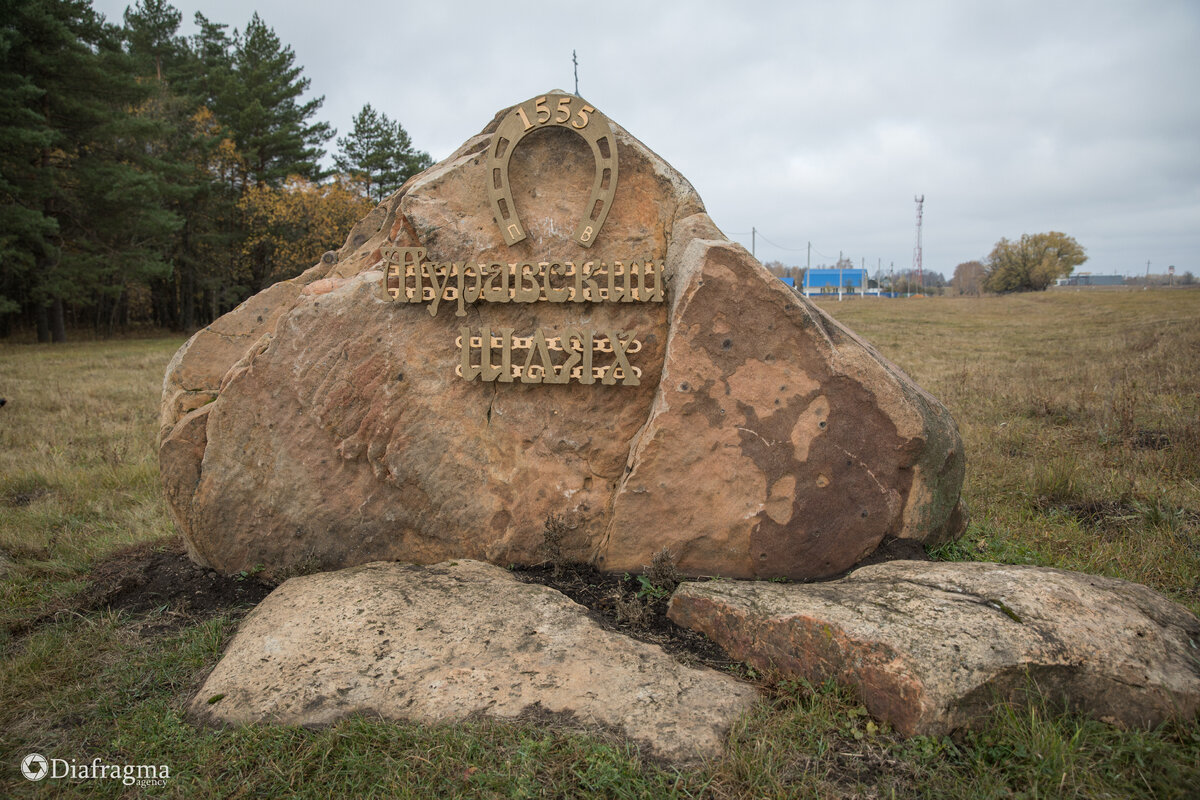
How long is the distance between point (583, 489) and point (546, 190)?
2083 mm

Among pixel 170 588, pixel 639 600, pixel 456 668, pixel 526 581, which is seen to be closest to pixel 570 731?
pixel 456 668

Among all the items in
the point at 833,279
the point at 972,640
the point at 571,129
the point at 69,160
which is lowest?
the point at 972,640

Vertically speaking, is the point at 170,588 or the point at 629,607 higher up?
the point at 629,607

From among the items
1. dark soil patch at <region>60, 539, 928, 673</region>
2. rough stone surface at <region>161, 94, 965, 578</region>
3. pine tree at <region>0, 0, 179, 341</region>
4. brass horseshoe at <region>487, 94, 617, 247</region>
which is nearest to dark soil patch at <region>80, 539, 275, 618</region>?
dark soil patch at <region>60, 539, 928, 673</region>

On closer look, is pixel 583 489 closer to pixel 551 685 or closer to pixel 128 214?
pixel 551 685

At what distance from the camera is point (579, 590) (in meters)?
4.38

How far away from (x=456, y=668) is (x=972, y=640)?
2449 mm

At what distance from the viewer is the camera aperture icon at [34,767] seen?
306cm

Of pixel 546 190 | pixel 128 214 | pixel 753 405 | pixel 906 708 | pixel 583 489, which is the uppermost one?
pixel 128 214

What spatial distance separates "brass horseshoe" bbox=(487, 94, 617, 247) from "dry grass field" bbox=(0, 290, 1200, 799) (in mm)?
3057

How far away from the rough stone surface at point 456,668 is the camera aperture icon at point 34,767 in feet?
1.98

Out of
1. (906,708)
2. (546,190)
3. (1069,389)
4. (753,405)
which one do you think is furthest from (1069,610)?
(1069,389)

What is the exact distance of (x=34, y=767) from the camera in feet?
10.2

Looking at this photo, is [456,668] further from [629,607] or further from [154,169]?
[154,169]
